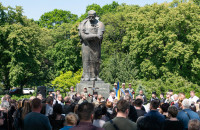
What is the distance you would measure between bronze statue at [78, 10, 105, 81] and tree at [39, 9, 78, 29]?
47.4 meters

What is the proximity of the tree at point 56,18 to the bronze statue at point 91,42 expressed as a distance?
47.4 metres

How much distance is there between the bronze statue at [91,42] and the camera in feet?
48.6

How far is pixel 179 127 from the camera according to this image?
22.0 feet

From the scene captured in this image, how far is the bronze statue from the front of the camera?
14812mm

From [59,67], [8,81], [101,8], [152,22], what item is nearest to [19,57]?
[8,81]

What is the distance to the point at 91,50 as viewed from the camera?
49.8ft

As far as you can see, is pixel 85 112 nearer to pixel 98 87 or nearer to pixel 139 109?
pixel 139 109

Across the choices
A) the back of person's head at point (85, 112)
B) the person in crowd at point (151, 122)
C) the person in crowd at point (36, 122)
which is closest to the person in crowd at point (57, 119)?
the person in crowd at point (36, 122)

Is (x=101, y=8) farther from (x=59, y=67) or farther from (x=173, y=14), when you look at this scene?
(x=173, y=14)

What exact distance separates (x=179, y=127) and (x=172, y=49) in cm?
2694

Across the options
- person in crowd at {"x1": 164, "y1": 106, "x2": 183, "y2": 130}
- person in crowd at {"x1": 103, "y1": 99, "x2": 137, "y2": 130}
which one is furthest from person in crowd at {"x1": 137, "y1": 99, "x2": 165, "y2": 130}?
person in crowd at {"x1": 103, "y1": 99, "x2": 137, "y2": 130}

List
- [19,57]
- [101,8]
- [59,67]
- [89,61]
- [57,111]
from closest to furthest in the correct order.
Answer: [57,111]
[89,61]
[19,57]
[59,67]
[101,8]

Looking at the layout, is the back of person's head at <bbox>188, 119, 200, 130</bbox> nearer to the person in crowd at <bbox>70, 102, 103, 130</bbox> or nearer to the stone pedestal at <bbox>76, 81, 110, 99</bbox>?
the person in crowd at <bbox>70, 102, 103, 130</bbox>

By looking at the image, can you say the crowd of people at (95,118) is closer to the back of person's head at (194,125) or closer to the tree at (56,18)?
the back of person's head at (194,125)
